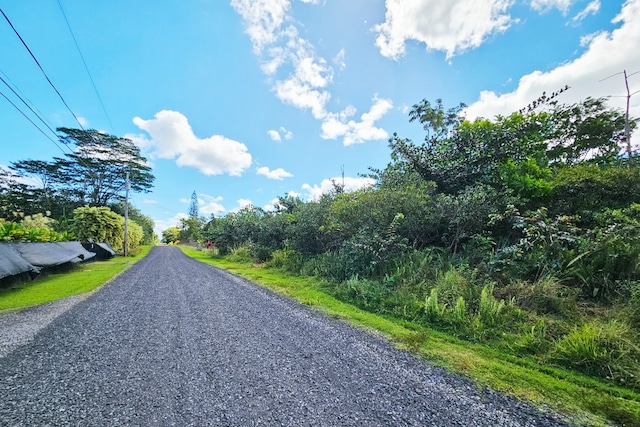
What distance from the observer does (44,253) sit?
7.95m

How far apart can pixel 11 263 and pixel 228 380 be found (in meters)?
7.43

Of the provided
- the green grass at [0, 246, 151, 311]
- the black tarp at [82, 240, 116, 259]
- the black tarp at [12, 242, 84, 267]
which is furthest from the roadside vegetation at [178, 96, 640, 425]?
the black tarp at [82, 240, 116, 259]

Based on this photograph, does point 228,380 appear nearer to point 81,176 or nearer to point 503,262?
point 503,262

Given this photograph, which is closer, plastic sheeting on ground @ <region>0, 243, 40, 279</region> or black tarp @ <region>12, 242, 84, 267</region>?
plastic sheeting on ground @ <region>0, 243, 40, 279</region>

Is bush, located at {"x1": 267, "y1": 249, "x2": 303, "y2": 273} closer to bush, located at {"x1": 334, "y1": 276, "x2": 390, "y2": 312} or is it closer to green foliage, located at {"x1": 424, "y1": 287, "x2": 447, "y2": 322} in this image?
bush, located at {"x1": 334, "y1": 276, "x2": 390, "y2": 312}

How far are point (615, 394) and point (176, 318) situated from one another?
5302 mm

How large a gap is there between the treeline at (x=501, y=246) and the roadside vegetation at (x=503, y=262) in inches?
0.8

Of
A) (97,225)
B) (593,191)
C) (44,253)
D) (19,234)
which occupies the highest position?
(97,225)

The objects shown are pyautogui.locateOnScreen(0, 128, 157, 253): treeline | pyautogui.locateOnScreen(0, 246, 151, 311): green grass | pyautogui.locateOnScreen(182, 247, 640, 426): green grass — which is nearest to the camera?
pyautogui.locateOnScreen(182, 247, 640, 426): green grass

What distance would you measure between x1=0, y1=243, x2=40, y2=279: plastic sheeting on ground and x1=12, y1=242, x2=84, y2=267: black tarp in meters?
0.45

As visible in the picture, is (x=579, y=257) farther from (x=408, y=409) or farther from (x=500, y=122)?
(x=500, y=122)

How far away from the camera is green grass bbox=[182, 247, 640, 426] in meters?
1.97

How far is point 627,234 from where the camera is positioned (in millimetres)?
3719

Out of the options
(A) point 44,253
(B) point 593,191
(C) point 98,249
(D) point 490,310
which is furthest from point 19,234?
(B) point 593,191
